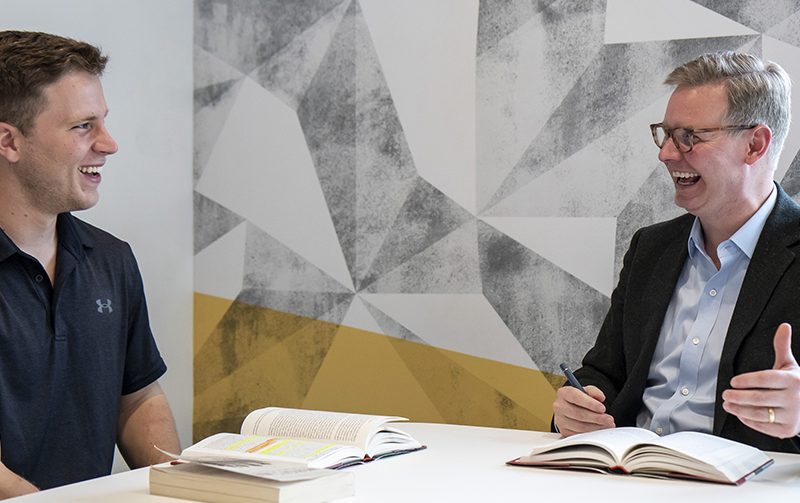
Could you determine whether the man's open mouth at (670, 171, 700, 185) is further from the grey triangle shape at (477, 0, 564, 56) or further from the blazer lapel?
the grey triangle shape at (477, 0, 564, 56)

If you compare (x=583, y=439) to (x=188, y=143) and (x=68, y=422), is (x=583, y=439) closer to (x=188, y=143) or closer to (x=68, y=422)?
(x=68, y=422)

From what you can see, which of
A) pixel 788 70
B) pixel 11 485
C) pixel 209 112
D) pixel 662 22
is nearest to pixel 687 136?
pixel 788 70

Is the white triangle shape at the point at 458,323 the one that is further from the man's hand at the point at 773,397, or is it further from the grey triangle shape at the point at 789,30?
the man's hand at the point at 773,397

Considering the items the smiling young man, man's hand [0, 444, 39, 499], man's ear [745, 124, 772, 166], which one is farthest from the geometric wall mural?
man's hand [0, 444, 39, 499]

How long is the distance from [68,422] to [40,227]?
1.62 ft

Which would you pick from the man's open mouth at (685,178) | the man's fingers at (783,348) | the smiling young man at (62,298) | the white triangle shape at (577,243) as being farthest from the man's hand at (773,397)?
the smiling young man at (62,298)

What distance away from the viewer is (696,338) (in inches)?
91.5

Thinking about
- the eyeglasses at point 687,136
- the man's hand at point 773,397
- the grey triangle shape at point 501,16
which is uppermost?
the grey triangle shape at point 501,16

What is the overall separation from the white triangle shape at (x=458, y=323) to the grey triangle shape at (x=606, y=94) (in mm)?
421

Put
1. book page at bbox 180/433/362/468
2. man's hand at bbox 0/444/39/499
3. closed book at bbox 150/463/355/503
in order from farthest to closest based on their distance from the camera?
man's hand at bbox 0/444/39/499, book page at bbox 180/433/362/468, closed book at bbox 150/463/355/503

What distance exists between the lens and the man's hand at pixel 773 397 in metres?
1.71

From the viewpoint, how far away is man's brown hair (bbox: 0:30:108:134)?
8.02 ft

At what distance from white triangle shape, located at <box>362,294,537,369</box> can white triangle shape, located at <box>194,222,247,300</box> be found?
642mm

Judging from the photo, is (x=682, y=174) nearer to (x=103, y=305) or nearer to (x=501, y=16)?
(x=501, y=16)
